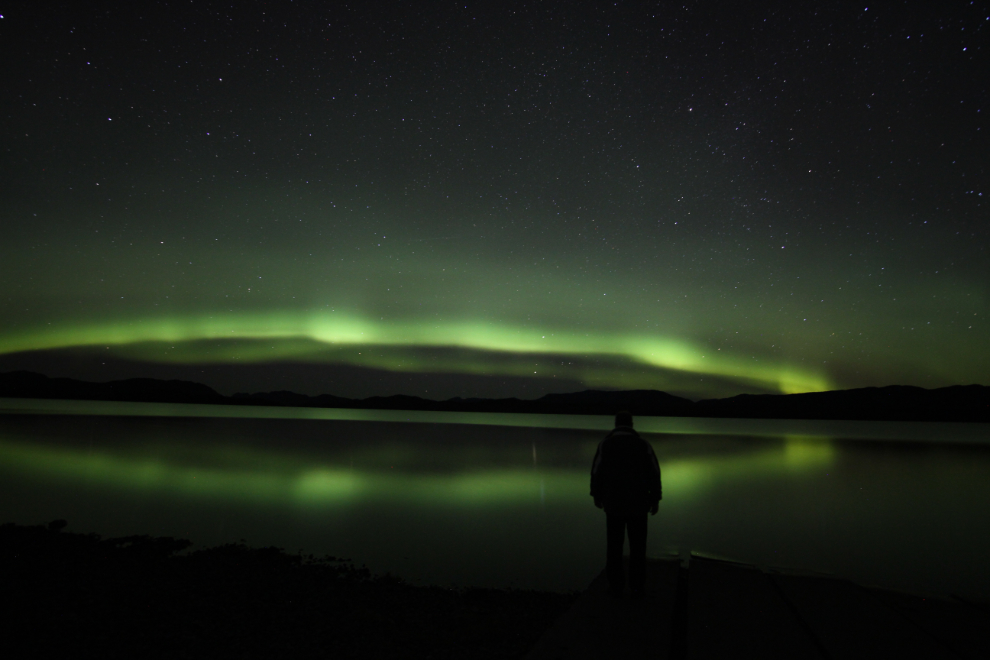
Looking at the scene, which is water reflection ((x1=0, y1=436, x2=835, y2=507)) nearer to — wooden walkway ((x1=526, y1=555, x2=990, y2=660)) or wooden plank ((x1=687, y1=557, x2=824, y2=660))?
wooden plank ((x1=687, y1=557, x2=824, y2=660))

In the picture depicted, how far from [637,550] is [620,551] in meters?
0.16

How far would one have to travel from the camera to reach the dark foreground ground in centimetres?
596

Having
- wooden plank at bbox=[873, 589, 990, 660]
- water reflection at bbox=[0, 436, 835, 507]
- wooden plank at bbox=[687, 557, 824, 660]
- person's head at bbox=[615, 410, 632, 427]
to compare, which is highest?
person's head at bbox=[615, 410, 632, 427]

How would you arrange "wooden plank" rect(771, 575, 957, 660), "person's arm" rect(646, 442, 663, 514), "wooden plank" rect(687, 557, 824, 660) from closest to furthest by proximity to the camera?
"wooden plank" rect(687, 557, 824, 660), "wooden plank" rect(771, 575, 957, 660), "person's arm" rect(646, 442, 663, 514)

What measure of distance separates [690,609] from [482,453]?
35423 mm

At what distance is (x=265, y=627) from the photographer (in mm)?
6711

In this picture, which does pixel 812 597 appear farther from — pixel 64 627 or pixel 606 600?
pixel 64 627

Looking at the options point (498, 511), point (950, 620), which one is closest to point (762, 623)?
point (950, 620)

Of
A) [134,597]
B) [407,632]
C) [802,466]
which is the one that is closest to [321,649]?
[407,632]

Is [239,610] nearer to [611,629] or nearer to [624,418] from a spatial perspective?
[611,629]

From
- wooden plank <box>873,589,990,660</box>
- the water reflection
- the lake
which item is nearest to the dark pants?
wooden plank <box>873,589,990,660</box>

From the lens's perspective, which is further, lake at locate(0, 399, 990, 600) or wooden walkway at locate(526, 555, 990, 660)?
lake at locate(0, 399, 990, 600)

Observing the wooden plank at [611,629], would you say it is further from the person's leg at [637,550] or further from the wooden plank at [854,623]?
the wooden plank at [854,623]

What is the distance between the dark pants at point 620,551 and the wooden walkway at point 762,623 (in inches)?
6.4
